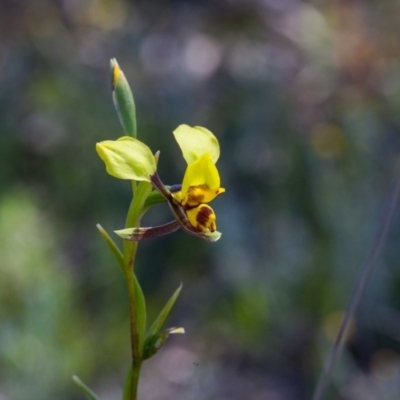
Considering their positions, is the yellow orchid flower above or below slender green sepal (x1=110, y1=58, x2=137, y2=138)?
below

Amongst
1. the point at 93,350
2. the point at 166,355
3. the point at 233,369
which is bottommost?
the point at 166,355

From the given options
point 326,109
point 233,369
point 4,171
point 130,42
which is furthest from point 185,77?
point 233,369

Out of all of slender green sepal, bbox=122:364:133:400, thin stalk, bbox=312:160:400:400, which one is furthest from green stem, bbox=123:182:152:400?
thin stalk, bbox=312:160:400:400

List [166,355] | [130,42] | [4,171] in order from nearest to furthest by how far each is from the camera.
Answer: [4,171] < [130,42] < [166,355]

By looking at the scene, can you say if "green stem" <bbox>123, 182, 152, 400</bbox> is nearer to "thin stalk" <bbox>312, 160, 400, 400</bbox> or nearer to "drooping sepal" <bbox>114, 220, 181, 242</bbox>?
"drooping sepal" <bbox>114, 220, 181, 242</bbox>

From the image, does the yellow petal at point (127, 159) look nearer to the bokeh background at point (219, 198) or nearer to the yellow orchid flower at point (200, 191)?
Result: the yellow orchid flower at point (200, 191)

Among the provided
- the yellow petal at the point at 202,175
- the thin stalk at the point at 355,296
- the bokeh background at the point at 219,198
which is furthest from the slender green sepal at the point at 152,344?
the bokeh background at the point at 219,198

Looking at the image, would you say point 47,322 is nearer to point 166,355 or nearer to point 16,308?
point 16,308
